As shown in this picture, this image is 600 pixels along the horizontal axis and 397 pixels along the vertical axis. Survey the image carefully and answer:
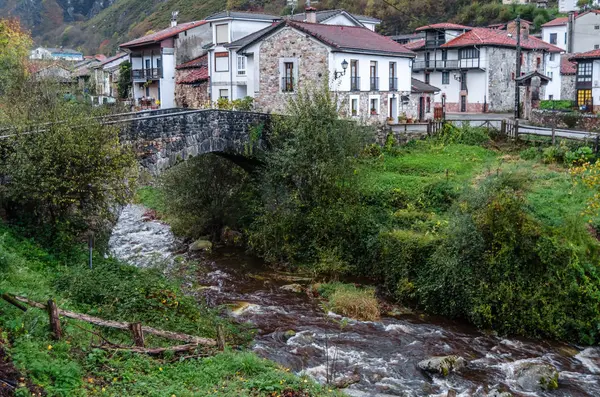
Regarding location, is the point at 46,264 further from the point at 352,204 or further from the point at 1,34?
the point at 1,34

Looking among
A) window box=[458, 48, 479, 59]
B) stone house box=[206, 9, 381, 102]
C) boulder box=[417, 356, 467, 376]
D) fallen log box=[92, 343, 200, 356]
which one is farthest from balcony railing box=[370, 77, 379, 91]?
fallen log box=[92, 343, 200, 356]

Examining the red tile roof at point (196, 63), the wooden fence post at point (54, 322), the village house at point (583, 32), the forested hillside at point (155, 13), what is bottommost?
the wooden fence post at point (54, 322)

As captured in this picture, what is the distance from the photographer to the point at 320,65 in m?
34.1

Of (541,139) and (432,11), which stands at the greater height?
(432,11)

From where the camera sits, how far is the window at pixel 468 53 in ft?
186

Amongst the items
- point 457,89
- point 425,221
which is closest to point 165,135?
point 425,221

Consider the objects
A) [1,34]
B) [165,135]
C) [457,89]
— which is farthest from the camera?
[457,89]

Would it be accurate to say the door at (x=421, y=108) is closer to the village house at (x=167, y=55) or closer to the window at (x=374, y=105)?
the window at (x=374, y=105)

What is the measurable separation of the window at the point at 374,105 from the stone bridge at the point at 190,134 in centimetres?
1009

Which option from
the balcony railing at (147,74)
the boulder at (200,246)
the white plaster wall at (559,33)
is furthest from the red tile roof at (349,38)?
the white plaster wall at (559,33)

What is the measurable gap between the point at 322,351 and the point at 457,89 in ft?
146

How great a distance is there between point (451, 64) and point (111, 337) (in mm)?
49024

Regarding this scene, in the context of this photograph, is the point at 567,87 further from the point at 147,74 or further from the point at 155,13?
the point at 155,13

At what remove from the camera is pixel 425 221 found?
82.1ft
